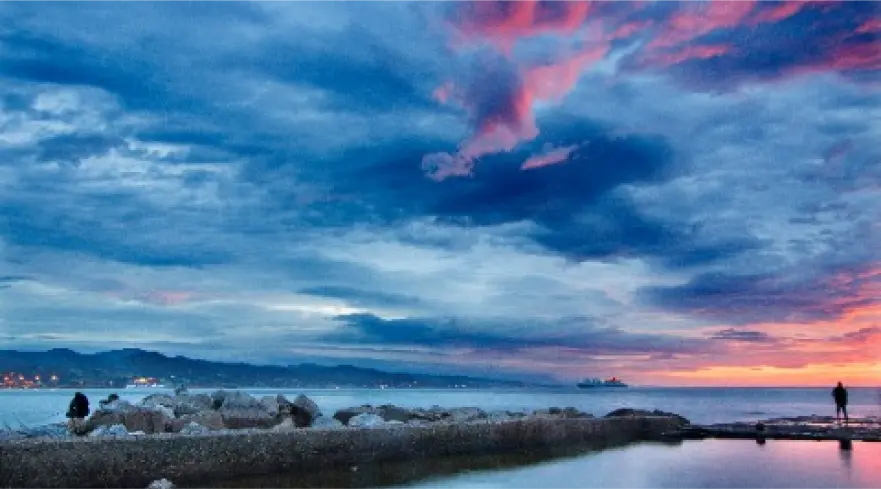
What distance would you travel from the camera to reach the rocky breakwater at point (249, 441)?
1220cm

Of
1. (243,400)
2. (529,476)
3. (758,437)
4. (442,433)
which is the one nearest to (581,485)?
(529,476)

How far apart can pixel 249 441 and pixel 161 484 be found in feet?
7.00

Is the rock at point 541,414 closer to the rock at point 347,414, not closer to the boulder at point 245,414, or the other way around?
the rock at point 347,414

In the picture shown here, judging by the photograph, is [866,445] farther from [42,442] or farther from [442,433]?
[42,442]

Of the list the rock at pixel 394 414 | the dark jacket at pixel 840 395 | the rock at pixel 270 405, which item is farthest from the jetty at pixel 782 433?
the rock at pixel 270 405

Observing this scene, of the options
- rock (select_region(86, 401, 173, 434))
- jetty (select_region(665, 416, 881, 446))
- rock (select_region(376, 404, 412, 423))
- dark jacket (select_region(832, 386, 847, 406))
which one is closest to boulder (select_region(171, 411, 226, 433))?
rock (select_region(86, 401, 173, 434))

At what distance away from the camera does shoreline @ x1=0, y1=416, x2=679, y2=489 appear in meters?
12.0

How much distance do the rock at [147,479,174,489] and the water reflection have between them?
788mm

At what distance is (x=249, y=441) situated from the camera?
14797 mm

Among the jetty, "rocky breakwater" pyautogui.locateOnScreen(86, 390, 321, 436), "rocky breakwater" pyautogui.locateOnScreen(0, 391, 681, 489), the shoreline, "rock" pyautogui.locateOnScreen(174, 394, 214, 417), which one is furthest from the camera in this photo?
the jetty

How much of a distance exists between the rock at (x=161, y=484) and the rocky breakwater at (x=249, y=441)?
148mm

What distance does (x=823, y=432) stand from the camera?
985 inches

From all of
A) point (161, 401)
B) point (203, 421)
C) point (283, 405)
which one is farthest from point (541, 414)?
point (203, 421)

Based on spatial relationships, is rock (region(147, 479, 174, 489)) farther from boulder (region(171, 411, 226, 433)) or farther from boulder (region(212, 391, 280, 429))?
boulder (region(212, 391, 280, 429))
